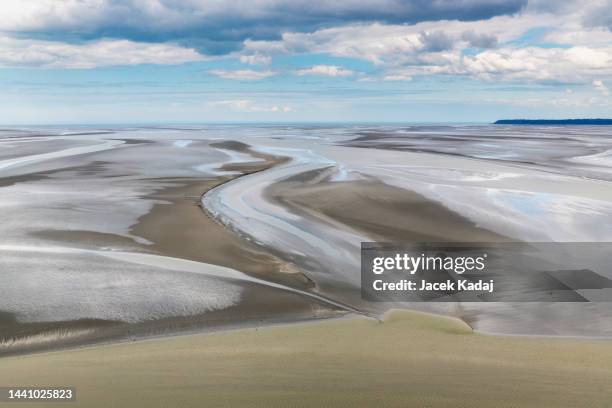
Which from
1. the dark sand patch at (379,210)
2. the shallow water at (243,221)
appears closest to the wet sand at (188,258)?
the shallow water at (243,221)

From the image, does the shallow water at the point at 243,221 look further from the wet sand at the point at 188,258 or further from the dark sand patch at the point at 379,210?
the dark sand patch at the point at 379,210

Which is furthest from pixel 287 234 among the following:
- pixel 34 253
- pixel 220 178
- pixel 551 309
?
pixel 220 178

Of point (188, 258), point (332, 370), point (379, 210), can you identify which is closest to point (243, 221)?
point (188, 258)

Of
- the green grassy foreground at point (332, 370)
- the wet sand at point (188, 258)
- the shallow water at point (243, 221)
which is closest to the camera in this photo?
the green grassy foreground at point (332, 370)

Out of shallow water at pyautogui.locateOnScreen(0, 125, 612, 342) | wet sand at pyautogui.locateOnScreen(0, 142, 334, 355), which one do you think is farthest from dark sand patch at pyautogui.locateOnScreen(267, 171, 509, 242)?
wet sand at pyautogui.locateOnScreen(0, 142, 334, 355)

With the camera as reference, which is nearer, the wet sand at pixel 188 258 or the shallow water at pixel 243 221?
the wet sand at pixel 188 258

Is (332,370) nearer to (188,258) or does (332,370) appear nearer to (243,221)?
(188,258)

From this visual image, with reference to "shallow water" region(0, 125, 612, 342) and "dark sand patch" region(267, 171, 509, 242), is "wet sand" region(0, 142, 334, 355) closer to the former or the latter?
"shallow water" region(0, 125, 612, 342)

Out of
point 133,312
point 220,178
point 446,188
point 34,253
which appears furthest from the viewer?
point 220,178

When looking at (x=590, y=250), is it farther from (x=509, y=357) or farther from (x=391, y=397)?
(x=391, y=397)
